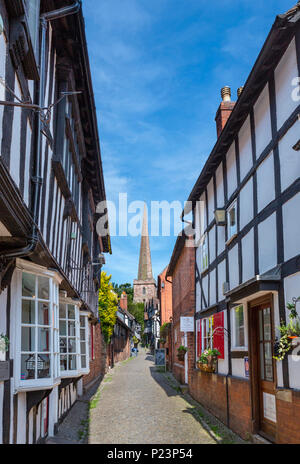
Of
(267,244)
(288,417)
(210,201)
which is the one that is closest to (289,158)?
(267,244)

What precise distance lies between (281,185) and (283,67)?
70.4 inches

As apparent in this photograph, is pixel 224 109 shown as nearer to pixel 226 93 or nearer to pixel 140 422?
pixel 226 93

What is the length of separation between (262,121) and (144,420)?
7132mm

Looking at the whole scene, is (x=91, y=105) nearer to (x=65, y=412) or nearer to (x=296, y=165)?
(x=296, y=165)

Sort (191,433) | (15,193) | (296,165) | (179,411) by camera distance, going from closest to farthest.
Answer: (15,193) → (296,165) → (191,433) → (179,411)

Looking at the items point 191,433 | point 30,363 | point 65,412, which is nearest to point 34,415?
point 30,363

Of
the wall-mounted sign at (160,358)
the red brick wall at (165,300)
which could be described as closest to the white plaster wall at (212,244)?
the wall-mounted sign at (160,358)

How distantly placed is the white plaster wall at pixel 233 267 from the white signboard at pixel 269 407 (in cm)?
235

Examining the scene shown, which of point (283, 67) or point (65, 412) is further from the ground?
point (283, 67)

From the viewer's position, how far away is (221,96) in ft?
43.2

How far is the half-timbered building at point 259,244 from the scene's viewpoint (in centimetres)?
650

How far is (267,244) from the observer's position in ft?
24.7

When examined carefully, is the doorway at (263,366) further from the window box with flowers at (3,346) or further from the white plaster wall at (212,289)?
the window box with flowers at (3,346)

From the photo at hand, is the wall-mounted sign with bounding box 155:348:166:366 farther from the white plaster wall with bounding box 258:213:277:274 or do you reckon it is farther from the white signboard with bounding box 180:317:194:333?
the white plaster wall with bounding box 258:213:277:274
